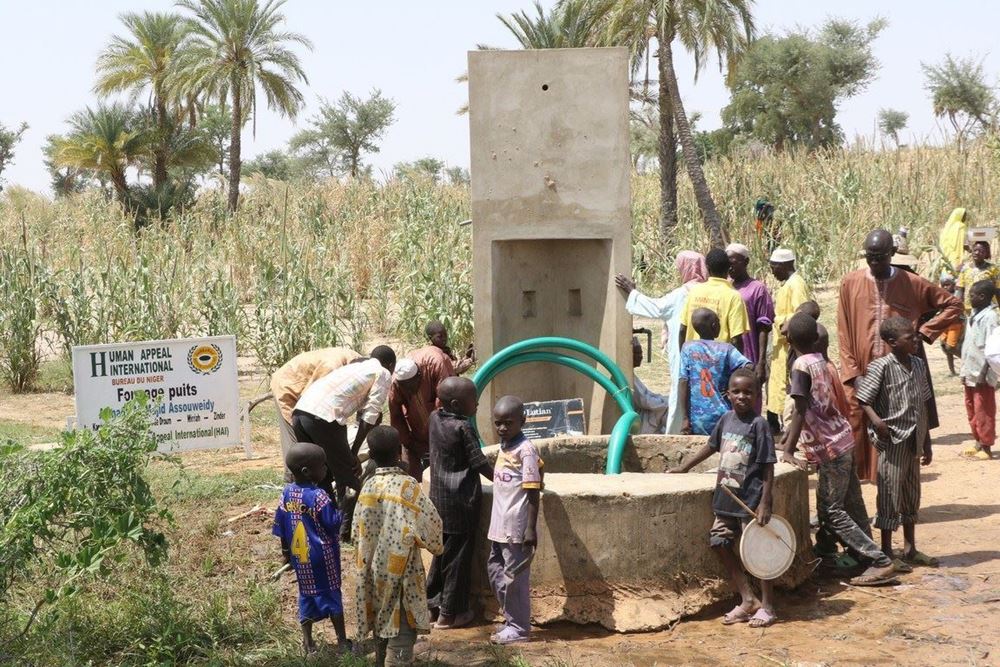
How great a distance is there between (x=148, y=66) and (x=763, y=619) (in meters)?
25.6

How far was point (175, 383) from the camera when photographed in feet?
32.0

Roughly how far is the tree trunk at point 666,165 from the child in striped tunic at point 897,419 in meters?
12.7

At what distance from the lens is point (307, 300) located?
1370 cm

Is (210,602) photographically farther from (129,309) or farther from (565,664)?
(129,309)

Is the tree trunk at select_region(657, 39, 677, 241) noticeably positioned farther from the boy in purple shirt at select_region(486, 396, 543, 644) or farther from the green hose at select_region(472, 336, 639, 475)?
the boy in purple shirt at select_region(486, 396, 543, 644)

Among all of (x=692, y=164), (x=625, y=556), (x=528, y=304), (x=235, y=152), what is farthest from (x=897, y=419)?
(x=235, y=152)

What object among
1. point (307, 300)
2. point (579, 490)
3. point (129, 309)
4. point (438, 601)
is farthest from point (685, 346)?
point (129, 309)

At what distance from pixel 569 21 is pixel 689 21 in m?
4.52

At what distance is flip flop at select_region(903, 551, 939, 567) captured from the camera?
6.45 meters

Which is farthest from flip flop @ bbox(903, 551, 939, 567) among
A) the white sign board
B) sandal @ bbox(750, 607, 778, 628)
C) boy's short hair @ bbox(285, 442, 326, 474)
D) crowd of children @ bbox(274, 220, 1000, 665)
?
the white sign board

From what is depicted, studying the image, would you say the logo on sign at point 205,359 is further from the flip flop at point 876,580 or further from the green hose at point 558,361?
the flip flop at point 876,580

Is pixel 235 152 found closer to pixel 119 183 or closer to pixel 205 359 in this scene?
pixel 119 183

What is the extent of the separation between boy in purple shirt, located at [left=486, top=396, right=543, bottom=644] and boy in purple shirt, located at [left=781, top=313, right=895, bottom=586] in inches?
57.1

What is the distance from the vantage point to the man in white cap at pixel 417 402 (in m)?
7.35
